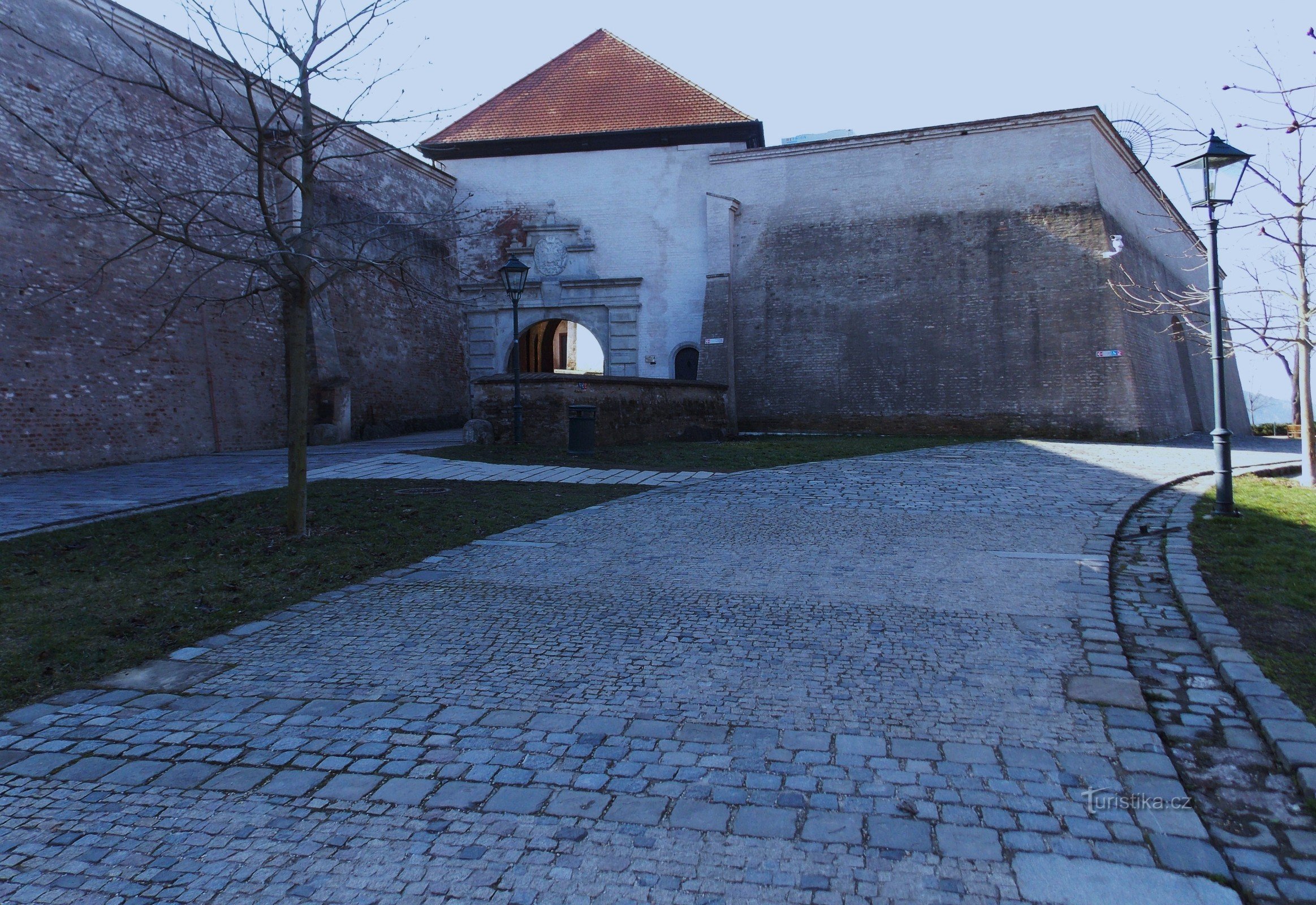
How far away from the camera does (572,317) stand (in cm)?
2628

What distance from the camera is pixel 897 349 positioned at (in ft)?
75.0

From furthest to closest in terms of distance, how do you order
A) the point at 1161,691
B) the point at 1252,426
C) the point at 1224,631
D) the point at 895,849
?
the point at 1252,426 → the point at 1224,631 → the point at 1161,691 → the point at 895,849

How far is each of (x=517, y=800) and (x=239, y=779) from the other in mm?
1075

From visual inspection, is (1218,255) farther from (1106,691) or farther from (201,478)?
(201,478)

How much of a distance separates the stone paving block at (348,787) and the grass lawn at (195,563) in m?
1.90

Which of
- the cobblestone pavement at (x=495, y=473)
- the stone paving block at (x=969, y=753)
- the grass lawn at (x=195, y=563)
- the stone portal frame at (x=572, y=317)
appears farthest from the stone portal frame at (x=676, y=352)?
the stone paving block at (x=969, y=753)

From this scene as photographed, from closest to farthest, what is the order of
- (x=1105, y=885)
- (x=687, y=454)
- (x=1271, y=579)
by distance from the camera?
(x=1105, y=885) → (x=1271, y=579) → (x=687, y=454)

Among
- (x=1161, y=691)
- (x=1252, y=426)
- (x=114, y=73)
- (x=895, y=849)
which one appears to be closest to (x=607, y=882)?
(x=895, y=849)

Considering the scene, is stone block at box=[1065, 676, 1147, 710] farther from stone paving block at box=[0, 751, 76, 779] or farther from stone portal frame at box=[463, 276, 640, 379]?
stone portal frame at box=[463, 276, 640, 379]

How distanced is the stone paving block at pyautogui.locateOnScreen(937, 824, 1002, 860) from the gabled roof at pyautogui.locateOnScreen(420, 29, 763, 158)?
24752 mm

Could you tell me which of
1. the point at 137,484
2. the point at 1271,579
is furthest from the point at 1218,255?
the point at 137,484

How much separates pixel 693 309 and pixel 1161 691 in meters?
22.2

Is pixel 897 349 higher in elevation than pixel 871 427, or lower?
higher

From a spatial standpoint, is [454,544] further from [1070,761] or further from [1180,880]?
[1180,880]
